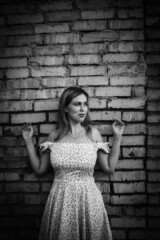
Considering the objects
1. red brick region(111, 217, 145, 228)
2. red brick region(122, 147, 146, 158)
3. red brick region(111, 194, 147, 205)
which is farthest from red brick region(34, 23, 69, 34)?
red brick region(111, 217, 145, 228)

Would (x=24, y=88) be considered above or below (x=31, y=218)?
above

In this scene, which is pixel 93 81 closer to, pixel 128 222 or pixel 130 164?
pixel 130 164

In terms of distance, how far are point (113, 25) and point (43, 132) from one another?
135 centimetres

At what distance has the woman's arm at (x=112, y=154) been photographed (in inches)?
111

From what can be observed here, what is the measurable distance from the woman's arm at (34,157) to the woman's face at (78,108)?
0.37m

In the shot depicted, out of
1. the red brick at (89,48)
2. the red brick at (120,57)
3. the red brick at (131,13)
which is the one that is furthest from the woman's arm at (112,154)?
the red brick at (131,13)

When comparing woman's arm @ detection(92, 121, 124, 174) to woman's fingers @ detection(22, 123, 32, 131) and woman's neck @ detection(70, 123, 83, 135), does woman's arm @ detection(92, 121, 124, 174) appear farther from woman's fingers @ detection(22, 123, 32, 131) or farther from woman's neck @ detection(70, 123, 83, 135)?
woman's fingers @ detection(22, 123, 32, 131)

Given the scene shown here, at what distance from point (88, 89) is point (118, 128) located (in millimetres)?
517

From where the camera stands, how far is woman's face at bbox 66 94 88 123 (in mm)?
2818

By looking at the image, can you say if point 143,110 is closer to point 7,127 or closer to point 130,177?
point 130,177

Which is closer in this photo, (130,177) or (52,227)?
(52,227)

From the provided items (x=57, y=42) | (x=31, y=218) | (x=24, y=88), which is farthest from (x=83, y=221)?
(x=57, y=42)

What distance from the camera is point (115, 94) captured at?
116 inches

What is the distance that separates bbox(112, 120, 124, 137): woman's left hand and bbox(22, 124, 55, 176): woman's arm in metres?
0.68
